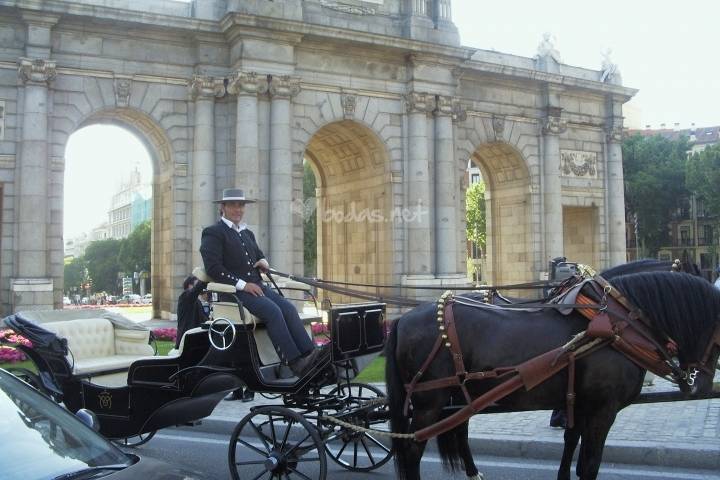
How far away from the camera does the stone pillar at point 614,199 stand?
29062mm

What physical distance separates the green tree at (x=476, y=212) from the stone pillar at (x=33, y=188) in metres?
44.5

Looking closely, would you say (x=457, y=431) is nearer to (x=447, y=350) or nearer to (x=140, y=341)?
(x=447, y=350)

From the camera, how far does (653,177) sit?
55.1m

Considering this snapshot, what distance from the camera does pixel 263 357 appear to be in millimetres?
7652

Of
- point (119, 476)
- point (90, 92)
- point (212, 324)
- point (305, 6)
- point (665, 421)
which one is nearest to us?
point (119, 476)

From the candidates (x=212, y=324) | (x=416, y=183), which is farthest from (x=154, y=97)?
(x=212, y=324)

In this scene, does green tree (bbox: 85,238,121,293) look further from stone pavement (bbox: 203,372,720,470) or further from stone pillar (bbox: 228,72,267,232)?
stone pavement (bbox: 203,372,720,470)

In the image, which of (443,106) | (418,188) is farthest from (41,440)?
(443,106)

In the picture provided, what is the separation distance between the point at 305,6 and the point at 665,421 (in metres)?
16.1

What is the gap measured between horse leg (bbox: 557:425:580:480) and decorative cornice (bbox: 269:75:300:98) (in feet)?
51.7

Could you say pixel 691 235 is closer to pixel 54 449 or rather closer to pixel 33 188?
pixel 33 188

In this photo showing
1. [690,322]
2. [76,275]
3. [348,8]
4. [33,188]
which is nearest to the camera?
[690,322]

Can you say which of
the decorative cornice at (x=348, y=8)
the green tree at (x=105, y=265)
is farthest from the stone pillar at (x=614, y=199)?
the green tree at (x=105, y=265)

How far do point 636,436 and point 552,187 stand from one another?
19709 mm
